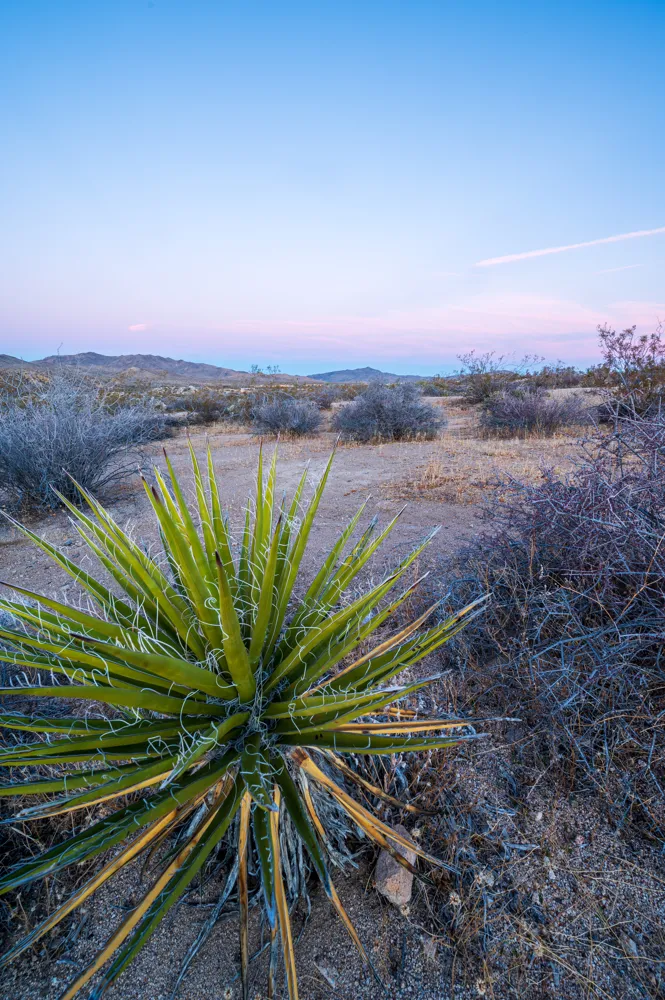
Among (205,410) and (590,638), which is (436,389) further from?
(590,638)

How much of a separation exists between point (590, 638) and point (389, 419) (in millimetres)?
10566

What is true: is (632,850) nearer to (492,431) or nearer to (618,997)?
(618,997)

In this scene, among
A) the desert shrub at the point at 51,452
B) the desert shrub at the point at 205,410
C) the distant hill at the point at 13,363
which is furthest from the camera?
the distant hill at the point at 13,363

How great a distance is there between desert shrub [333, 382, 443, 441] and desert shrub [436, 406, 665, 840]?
9.34 metres

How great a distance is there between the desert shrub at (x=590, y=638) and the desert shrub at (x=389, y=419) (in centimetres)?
934

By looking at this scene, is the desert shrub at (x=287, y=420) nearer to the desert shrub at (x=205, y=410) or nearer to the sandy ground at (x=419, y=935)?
the desert shrub at (x=205, y=410)

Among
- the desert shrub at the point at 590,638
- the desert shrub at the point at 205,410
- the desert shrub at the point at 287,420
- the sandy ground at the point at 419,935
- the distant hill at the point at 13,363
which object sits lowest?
the sandy ground at the point at 419,935

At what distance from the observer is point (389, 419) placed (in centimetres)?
1266

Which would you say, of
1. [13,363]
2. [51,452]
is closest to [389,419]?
[51,452]

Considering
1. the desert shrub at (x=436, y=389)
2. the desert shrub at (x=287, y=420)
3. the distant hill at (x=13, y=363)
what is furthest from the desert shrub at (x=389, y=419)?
the distant hill at (x=13, y=363)

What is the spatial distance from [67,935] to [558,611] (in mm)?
2681

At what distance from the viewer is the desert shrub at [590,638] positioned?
2.23m

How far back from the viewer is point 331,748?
4.95ft

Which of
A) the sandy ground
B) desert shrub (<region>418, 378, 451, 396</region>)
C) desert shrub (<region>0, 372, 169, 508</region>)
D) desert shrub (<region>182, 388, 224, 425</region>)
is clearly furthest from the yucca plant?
desert shrub (<region>418, 378, 451, 396</region>)
